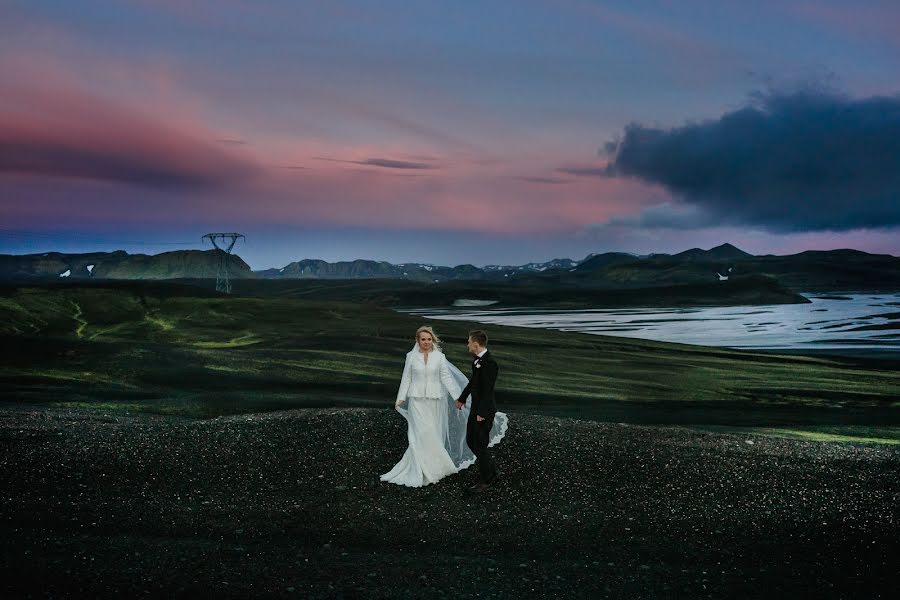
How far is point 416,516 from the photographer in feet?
46.2

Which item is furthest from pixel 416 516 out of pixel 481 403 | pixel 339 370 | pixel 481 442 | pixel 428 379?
pixel 339 370

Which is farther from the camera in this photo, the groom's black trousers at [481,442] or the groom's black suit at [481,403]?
the groom's black trousers at [481,442]

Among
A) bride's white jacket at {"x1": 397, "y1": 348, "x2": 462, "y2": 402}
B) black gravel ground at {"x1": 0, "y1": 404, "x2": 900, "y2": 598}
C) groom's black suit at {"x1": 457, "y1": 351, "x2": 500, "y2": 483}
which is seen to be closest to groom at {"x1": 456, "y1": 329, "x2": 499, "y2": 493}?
groom's black suit at {"x1": 457, "y1": 351, "x2": 500, "y2": 483}

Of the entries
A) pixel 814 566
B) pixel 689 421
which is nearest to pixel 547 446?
pixel 814 566

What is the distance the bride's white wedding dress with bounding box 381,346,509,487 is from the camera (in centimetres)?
1555

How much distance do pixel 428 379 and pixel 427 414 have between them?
82 centimetres

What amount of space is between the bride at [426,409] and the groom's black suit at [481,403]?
637mm

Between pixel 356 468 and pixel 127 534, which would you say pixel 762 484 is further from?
pixel 127 534

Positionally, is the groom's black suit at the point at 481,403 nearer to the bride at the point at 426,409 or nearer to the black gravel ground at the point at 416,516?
the bride at the point at 426,409

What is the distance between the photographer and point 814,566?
12.2m

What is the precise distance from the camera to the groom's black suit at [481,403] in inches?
583

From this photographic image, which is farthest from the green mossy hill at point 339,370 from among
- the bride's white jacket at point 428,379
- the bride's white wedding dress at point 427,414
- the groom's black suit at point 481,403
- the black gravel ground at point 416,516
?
the groom's black suit at point 481,403

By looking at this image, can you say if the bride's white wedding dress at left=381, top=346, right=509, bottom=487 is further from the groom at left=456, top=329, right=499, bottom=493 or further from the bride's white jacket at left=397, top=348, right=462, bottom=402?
the groom at left=456, top=329, right=499, bottom=493

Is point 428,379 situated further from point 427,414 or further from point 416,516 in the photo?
point 416,516
